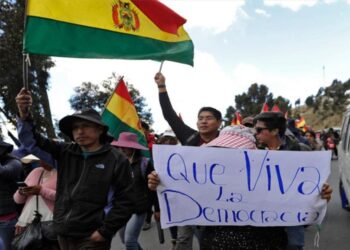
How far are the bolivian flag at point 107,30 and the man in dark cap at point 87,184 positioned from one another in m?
0.59

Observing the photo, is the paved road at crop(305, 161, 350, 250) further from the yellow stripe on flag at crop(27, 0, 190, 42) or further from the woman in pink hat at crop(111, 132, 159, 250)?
the yellow stripe on flag at crop(27, 0, 190, 42)

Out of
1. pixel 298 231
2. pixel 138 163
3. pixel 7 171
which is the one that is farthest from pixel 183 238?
pixel 7 171

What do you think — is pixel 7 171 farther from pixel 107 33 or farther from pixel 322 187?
pixel 322 187

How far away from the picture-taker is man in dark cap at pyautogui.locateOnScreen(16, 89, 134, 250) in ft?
10.7

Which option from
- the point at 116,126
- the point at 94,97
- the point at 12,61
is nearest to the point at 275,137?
the point at 116,126

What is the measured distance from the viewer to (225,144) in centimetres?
280

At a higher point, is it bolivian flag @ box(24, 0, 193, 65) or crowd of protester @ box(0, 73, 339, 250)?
bolivian flag @ box(24, 0, 193, 65)

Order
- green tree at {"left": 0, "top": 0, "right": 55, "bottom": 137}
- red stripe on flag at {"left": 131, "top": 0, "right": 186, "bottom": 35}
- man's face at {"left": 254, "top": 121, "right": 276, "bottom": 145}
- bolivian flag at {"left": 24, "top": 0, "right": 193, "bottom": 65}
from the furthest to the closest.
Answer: green tree at {"left": 0, "top": 0, "right": 55, "bottom": 137}
red stripe on flag at {"left": 131, "top": 0, "right": 186, "bottom": 35}
man's face at {"left": 254, "top": 121, "right": 276, "bottom": 145}
bolivian flag at {"left": 24, "top": 0, "right": 193, "bottom": 65}

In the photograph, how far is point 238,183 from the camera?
2.87 metres

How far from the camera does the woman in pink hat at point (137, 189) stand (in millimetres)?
5102

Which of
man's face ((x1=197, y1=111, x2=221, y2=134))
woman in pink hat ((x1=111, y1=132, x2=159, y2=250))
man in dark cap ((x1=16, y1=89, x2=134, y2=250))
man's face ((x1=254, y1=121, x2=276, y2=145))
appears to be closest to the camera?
man in dark cap ((x1=16, y1=89, x2=134, y2=250))

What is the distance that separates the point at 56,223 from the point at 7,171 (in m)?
1.44

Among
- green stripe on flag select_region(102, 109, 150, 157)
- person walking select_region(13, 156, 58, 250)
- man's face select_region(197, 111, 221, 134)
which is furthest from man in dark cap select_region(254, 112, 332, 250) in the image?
green stripe on flag select_region(102, 109, 150, 157)

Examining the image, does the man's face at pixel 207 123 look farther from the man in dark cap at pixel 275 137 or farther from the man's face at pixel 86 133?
the man's face at pixel 86 133
